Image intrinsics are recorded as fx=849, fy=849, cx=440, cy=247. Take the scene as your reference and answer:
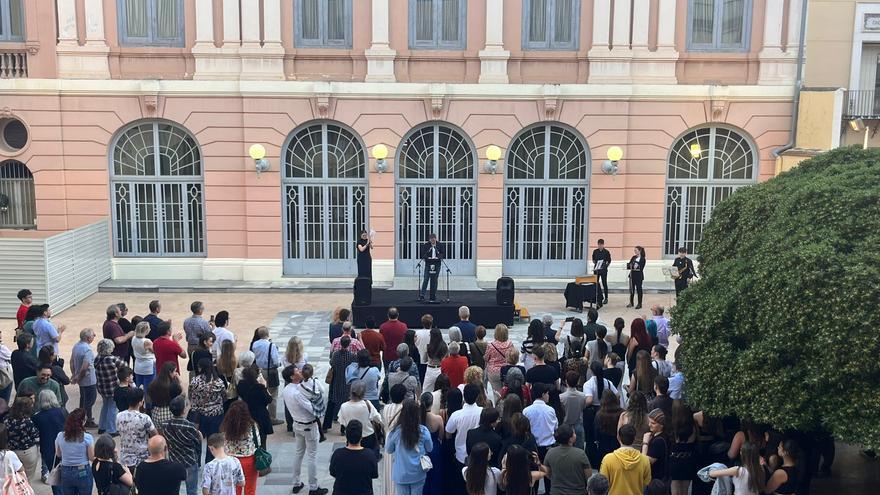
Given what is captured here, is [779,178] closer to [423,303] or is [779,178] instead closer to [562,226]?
[423,303]

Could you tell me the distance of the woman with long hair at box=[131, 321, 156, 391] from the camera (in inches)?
446

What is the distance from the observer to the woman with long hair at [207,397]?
986cm

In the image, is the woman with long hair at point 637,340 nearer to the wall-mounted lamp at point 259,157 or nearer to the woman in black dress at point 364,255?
the woman in black dress at point 364,255

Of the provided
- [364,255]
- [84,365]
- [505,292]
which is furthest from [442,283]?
[84,365]

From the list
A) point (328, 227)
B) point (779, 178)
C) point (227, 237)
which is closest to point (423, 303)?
point (328, 227)

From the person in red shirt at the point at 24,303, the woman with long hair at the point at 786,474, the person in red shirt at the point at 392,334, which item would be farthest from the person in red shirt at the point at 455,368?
the person in red shirt at the point at 24,303

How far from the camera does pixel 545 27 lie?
21.1 m

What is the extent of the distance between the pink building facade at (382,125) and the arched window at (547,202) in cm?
5

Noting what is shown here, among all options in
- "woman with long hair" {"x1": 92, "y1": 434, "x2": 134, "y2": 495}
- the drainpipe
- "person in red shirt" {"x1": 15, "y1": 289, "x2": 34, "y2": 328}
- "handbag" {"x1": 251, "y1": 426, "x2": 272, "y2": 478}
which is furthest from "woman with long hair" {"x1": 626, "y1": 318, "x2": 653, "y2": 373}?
the drainpipe

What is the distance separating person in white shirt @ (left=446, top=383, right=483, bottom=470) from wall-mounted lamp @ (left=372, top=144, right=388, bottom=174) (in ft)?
41.2

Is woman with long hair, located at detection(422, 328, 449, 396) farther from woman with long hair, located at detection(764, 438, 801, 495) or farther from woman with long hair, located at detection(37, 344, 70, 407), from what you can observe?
woman with long hair, located at detection(37, 344, 70, 407)

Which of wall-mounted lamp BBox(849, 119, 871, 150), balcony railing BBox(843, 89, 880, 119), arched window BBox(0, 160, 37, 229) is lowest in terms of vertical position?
arched window BBox(0, 160, 37, 229)

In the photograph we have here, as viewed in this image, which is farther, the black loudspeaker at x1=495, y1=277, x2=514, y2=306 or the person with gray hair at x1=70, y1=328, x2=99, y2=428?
the black loudspeaker at x1=495, y1=277, x2=514, y2=306

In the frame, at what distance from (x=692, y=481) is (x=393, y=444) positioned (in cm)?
313
